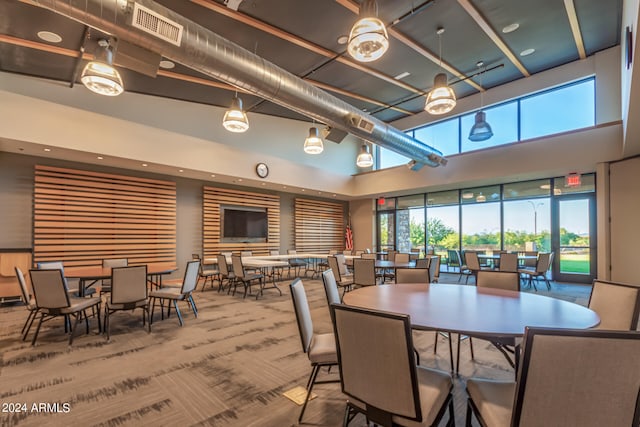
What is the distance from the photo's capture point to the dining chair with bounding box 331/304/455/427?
1325 millimetres

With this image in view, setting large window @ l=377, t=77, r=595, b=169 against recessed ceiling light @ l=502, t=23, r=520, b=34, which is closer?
recessed ceiling light @ l=502, t=23, r=520, b=34

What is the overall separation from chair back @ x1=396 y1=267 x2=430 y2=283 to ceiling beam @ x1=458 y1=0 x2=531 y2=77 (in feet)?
14.0

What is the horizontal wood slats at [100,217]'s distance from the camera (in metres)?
6.29

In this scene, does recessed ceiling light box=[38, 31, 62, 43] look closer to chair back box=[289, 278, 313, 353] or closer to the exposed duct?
the exposed duct

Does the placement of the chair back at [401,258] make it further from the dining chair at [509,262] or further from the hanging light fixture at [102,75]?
the hanging light fixture at [102,75]

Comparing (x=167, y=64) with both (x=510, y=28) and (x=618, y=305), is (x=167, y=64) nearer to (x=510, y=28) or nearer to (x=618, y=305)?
(x=510, y=28)

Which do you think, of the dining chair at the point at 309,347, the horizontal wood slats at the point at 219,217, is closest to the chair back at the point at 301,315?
the dining chair at the point at 309,347

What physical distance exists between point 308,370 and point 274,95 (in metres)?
3.77

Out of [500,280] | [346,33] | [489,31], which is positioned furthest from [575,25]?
[500,280]

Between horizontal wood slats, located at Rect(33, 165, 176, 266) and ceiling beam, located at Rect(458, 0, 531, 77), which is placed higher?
ceiling beam, located at Rect(458, 0, 531, 77)

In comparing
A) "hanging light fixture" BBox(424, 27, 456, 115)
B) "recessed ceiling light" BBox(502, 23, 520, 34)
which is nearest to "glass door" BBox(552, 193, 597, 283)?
"recessed ceiling light" BBox(502, 23, 520, 34)

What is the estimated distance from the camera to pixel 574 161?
6852 millimetres

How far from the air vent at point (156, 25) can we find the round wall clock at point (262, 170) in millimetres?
5204

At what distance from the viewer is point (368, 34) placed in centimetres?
289
